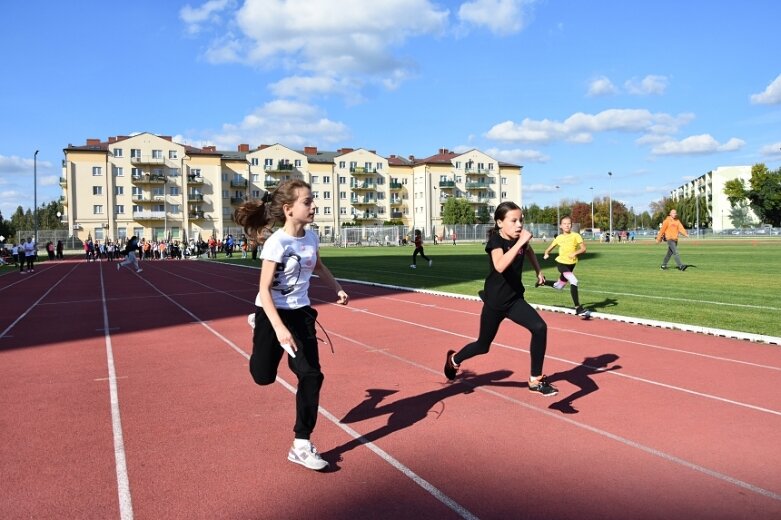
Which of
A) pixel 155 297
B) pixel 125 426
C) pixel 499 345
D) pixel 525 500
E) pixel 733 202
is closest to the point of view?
pixel 525 500

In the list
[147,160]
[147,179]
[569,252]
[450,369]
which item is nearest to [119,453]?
[450,369]

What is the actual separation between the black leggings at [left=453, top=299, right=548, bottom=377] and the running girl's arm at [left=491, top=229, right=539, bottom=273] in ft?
1.43

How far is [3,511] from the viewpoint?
3.62 m

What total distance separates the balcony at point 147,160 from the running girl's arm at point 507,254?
84.4m

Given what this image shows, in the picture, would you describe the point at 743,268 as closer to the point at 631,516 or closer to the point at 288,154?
the point at 631,516

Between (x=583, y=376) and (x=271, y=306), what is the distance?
13.2 ft

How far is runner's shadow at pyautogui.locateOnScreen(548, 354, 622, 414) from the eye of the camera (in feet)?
18.4

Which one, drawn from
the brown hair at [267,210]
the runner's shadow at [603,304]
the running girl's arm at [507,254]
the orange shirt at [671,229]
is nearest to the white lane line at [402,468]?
the brown hair at [267,210]

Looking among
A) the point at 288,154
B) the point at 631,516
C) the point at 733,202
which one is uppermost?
the point at 288,154

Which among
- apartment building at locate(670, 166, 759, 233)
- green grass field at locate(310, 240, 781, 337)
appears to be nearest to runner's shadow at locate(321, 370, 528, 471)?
green grass field at locate(310, 240, 781, 337)

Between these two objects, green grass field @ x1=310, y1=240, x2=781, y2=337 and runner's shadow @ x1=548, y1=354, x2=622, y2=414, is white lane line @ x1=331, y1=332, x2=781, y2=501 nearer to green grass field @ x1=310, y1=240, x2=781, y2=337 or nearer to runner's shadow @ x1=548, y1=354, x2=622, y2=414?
runner's shadow @ x1=548, y1=354, x2=622, y2=414

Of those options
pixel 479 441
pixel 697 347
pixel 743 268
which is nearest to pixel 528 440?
pixel 479 441

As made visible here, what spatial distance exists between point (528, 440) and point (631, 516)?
1284mm

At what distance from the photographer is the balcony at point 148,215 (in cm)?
8300
